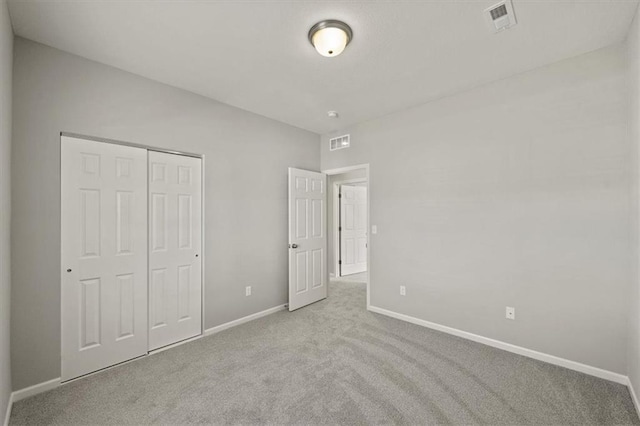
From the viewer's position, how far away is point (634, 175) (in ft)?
6.64

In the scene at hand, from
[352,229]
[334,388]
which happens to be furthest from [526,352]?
[352,229]

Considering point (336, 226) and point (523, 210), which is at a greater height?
point (523, 210)

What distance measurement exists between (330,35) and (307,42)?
0.27 meters

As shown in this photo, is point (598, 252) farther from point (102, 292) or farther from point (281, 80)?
point (102, 292)

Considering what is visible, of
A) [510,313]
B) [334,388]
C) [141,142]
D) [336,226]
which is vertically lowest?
[334,388]

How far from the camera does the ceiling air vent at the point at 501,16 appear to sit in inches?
71.9

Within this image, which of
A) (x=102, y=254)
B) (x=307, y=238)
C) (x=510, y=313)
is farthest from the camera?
(x=307, y=238)

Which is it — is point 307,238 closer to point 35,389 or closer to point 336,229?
point 336,229

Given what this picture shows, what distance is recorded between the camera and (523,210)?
8.82 feet

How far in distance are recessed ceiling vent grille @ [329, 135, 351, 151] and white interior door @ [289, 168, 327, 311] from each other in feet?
1.65

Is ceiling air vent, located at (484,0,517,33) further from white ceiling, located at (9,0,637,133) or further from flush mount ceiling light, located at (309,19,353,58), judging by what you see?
flush mount ceiling light, located at (309,19,353,58)

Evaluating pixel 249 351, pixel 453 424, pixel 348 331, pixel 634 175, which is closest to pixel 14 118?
pixel 249 351

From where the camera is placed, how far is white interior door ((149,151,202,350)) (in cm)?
Answer: 281

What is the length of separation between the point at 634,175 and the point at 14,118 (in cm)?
461
